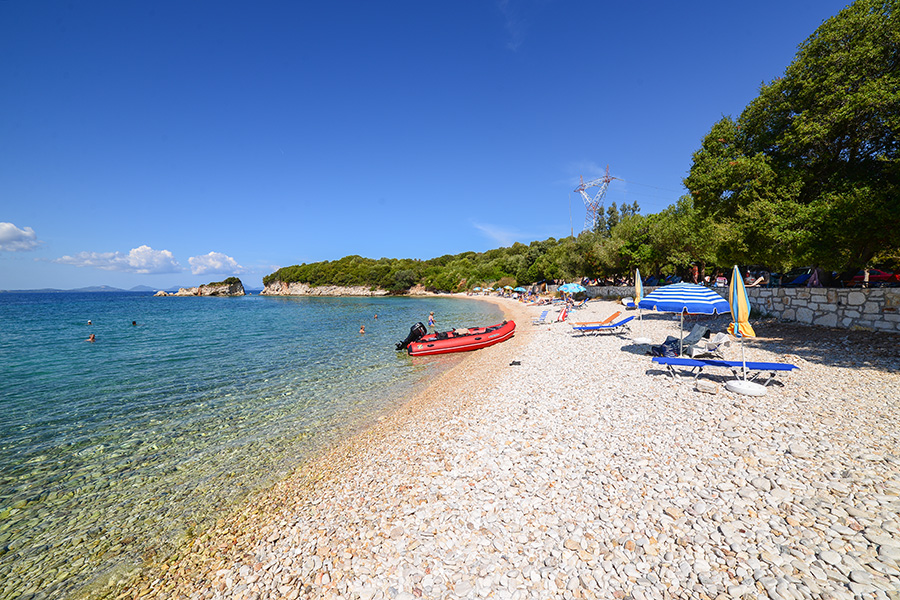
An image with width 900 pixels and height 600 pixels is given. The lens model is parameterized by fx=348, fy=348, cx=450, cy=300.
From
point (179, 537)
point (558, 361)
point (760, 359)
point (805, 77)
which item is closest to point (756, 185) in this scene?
point (805, 77)

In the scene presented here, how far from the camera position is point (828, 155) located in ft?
39.8

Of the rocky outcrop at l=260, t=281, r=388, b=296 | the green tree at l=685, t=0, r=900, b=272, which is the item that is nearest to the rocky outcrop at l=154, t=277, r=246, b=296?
the rocky outcrop at l=260, t=281, r=388, b=296

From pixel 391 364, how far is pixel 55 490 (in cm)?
1088

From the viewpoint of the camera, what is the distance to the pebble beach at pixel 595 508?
135 inches

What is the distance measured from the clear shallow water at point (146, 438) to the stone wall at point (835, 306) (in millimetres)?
14530

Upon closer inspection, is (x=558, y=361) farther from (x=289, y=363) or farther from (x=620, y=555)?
(x=289, y=363)

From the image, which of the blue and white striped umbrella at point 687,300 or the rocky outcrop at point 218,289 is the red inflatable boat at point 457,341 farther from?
the rocky outcrop at point 218,289

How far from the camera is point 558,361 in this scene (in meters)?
12.7

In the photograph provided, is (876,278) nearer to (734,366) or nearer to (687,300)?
(687,300)

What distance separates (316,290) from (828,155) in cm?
12913

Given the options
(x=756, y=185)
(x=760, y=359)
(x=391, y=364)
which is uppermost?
(x=756, y=185)

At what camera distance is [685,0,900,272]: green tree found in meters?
9.85

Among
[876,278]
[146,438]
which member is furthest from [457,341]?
[876,278]

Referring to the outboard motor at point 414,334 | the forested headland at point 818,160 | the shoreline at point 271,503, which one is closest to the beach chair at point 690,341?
the forested headland at point 818,160
